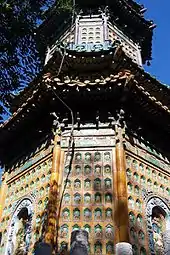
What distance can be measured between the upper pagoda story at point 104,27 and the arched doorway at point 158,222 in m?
6.34

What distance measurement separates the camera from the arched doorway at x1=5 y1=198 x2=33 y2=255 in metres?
8.60

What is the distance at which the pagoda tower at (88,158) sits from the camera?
7859mm

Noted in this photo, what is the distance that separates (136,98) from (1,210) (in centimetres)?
479

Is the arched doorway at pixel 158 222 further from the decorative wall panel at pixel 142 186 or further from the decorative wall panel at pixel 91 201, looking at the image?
the decorative wall panel at pixel 91 201

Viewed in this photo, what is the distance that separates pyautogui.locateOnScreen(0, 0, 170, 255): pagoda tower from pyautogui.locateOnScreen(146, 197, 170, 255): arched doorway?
2cm

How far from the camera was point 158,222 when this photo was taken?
8875 millimetres

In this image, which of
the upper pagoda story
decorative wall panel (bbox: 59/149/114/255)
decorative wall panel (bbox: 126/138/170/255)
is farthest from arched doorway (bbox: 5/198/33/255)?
the upper pagoda story

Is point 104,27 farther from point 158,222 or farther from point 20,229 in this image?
point 20,229

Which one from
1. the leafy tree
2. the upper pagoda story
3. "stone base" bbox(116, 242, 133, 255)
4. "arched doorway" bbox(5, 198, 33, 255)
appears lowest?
"stone base" bbox(116, 242, 133, 255)

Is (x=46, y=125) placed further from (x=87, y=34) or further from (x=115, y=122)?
(x=87, y=34)

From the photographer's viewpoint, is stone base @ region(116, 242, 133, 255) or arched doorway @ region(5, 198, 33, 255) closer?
stone base @ region(116, 242, 133, 255)

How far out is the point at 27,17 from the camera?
23.1ft

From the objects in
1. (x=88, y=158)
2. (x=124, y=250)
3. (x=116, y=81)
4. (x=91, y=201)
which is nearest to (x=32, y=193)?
(x=88, y=158)

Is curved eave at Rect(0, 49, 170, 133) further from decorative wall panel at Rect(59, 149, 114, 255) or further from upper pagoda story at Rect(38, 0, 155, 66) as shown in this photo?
upper pagoda story at Rect(38, 0, 155, 66)
